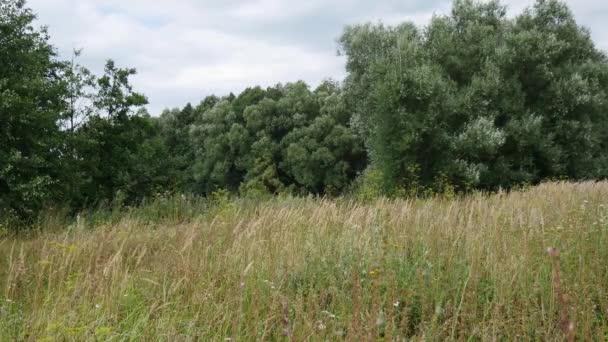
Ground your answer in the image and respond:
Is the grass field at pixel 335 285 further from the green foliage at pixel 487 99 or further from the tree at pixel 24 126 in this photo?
the green foliage at pixel 487 99

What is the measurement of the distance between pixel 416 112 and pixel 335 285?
18271 mm

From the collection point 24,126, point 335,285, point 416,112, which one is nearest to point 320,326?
point 335,285

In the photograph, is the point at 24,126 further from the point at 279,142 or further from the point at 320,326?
the point at 279,142

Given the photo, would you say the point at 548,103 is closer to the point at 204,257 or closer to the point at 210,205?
the point at 210,205

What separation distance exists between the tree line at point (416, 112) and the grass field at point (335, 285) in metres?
9.86

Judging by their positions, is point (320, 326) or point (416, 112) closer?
point (320, 326)

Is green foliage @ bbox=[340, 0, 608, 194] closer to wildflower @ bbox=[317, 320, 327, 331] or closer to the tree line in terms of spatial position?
the tree line

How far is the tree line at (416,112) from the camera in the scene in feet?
52.4

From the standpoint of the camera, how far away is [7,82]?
50.3ft

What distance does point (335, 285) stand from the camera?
4004 millimetres

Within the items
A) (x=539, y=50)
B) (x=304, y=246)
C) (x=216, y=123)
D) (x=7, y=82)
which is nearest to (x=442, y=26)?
(x=539, y=50)

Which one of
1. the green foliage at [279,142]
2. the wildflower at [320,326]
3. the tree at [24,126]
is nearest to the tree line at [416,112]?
the tree at [24,126]

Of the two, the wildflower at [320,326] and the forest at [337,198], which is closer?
the wildflower at [320,326]

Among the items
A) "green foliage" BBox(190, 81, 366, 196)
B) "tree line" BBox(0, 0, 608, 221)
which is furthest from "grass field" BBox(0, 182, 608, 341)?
"green foliage" BBox(190, 81, 366, 196)
